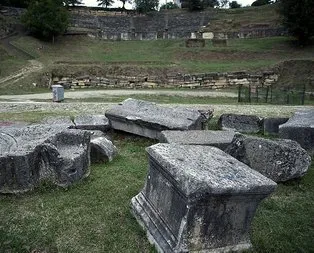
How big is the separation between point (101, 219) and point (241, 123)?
18.8 ft

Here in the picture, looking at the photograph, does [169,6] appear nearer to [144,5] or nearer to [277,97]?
[144,5]

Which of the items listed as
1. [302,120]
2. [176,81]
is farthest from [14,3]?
[302,120]

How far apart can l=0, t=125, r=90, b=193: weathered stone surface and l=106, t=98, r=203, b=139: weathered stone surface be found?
186 centimetres

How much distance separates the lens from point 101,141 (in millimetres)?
6707

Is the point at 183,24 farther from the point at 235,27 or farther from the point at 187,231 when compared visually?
the point at 187,231

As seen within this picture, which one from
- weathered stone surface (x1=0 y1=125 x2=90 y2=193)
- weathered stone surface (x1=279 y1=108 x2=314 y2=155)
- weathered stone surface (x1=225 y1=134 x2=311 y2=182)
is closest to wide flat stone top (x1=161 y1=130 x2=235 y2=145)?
weathered stone surface (x1=225 y1=134 x2=311 y2=182)

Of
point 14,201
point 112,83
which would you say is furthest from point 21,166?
point 112,83

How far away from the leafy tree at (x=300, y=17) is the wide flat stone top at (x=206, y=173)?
93.7ft

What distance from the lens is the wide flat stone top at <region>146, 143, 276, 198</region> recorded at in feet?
12.2

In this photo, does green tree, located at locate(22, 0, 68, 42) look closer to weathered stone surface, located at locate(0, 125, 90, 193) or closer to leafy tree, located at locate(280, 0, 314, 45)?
leafy tree, located at locate(280, 0, 314, 45)

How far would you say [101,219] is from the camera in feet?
15.4

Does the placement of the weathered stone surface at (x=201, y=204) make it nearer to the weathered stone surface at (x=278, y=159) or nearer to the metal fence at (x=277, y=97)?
the weathered stone surface at (x=278, y=159)

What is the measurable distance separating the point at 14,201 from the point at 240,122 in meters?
6.08

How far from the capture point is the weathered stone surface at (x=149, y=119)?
768cm
